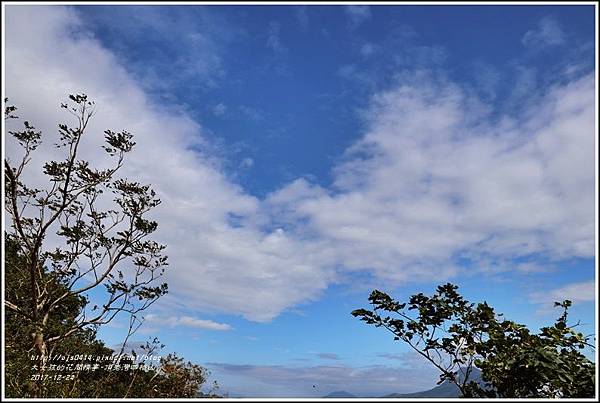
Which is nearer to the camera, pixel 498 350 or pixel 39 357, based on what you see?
pixel 498 350

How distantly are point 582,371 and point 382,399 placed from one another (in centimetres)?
171

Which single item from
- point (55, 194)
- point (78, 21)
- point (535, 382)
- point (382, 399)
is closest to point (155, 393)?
point (55, 194)

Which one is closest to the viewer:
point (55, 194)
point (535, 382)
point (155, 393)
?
point (535, 382)

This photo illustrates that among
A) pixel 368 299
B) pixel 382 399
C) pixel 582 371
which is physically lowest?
pixel 382 399

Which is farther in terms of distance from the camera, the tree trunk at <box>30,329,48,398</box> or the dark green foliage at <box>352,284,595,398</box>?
the tree trunk at <box>30,329,48,398</box>

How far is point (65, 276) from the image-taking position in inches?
334

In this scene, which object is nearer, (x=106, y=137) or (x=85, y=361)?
(x=106, y=137)

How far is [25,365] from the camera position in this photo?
6199 mm

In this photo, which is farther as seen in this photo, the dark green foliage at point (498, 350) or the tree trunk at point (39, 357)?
the tree trunk at point (39, 357)

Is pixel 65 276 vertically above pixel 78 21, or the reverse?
pixel 78 21

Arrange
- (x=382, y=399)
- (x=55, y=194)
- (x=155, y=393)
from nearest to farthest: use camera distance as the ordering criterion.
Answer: (x=382, y=399) → (x=55, y=194) → (x=155, y=393)

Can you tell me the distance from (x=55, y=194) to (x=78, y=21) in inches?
167

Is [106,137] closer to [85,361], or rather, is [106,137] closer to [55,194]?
[55,194]

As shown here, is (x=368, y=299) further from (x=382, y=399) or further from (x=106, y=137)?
(x=106, y=137)
